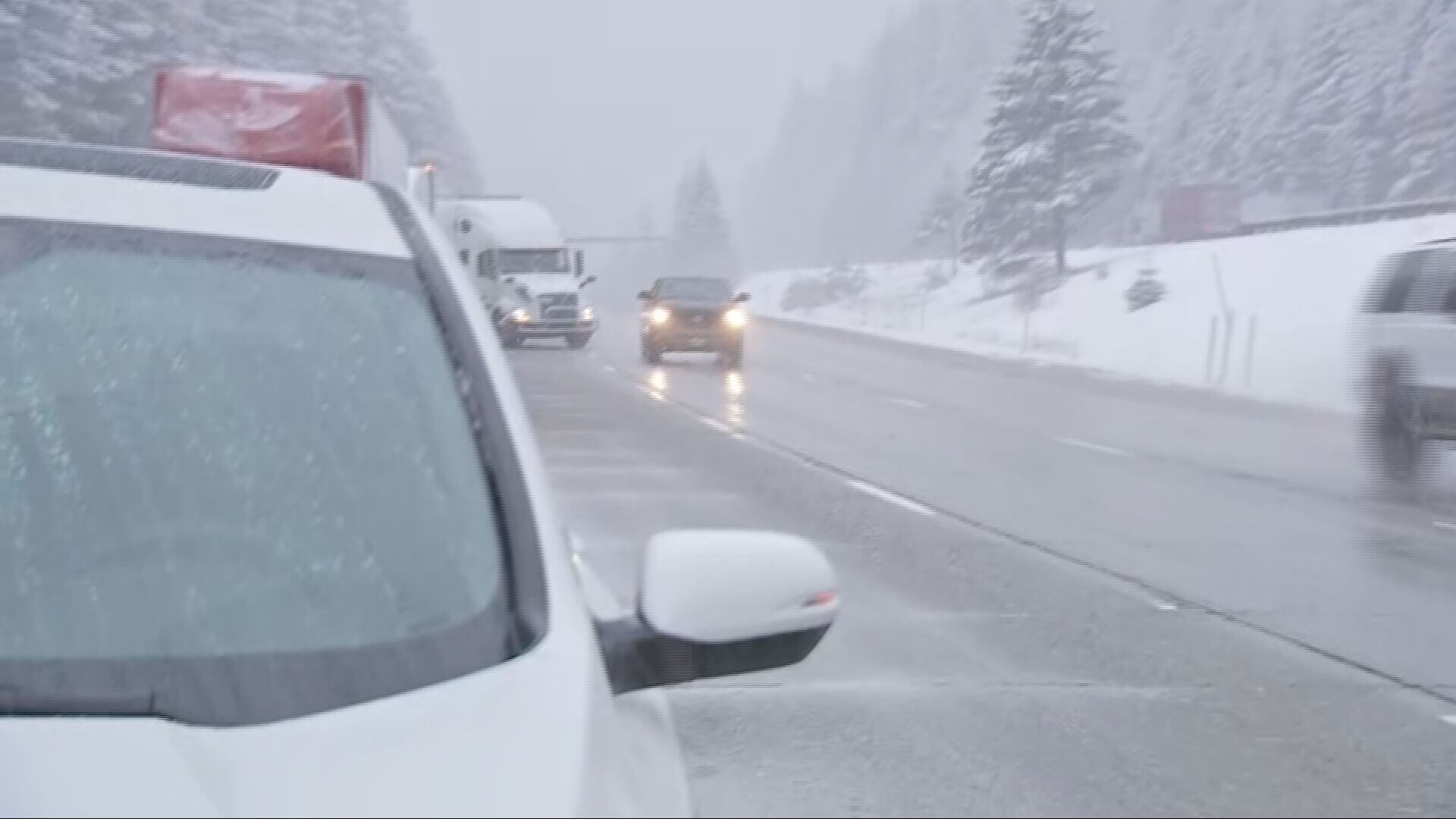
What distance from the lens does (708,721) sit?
19.2 feet

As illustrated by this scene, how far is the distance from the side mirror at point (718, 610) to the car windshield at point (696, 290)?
32.9 meters

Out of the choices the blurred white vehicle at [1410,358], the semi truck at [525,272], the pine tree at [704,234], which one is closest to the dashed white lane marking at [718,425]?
the blurred white vehicle at [1410,358]

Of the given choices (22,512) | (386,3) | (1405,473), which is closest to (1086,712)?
(22,512)

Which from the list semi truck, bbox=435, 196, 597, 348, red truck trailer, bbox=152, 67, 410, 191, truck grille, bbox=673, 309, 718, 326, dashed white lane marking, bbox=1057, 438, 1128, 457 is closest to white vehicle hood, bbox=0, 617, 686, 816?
red truck trailer, bbox=152, 67, 410, 191

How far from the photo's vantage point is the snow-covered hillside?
110 ft

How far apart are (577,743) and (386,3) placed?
88.8 meters

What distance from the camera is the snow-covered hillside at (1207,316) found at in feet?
110

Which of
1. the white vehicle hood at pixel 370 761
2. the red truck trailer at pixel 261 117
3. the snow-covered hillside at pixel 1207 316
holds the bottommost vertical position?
the snow-covered hillside at pixel 1207 316

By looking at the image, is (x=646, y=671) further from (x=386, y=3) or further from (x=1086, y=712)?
(x=386, y=3)

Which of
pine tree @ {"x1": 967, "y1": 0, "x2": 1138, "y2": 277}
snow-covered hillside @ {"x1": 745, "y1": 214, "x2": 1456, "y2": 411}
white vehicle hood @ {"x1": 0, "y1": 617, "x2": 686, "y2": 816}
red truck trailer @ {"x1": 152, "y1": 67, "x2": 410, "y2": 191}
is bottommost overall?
snow-covered hillside @ {"x1": 745, "y1": 214, "x2": 1456, "y2": 411}

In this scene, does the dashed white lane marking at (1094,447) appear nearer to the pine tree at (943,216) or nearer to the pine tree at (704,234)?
the pine tree at (943,216)

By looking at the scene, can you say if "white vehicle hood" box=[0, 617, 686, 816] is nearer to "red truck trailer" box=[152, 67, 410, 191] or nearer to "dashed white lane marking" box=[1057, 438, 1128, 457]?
"red truck trailer" box=[152, 67, 410, 191]

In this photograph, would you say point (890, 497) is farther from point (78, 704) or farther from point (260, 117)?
point (78, 704)

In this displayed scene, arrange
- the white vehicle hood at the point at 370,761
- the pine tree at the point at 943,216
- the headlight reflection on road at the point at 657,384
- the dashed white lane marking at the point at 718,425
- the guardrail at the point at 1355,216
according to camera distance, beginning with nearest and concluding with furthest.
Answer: the white vehicle hood at the point at 370,761
the dashed white lane marking at the point at 718,425
the headlight reflection on road at the point at 657,384
the guardrail at the point at 1355,216
the pine tree at the point at 943,216
